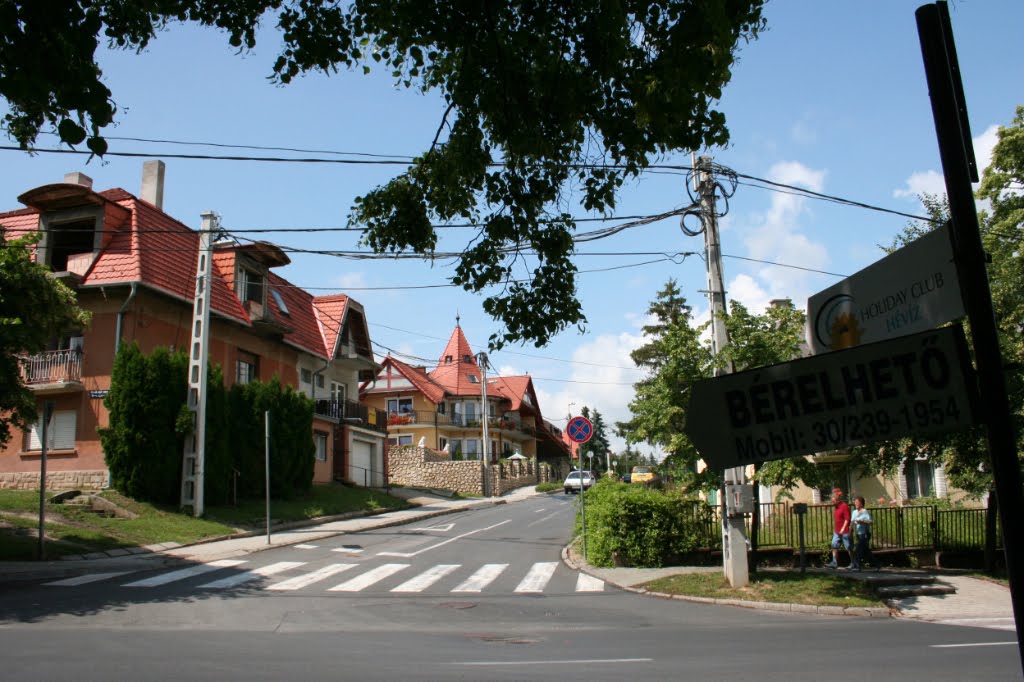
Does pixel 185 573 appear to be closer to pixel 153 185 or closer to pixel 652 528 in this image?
pixel 652 528

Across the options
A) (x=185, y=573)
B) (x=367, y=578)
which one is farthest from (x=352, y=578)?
(x=185, y=573)

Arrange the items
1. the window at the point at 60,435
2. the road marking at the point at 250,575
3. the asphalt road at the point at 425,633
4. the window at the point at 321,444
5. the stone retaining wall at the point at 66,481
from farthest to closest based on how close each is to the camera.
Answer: the window at the point at 321,444, the window at the point at 60,435, the stone retaining wall at the point at 66,481, the road marking at the point at 250,575, the asphalt road at the point at 425,633

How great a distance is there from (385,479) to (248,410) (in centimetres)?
1582

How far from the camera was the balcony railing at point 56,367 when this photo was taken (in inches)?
1000

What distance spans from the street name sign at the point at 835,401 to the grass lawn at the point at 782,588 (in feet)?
36.0

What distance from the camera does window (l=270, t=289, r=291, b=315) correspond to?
111ft

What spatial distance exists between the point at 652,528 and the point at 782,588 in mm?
3587

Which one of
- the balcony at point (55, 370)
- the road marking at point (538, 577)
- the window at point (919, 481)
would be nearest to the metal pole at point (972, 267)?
the road marking at point (538, 577)

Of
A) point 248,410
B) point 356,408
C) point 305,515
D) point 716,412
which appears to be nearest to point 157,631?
point 716,412

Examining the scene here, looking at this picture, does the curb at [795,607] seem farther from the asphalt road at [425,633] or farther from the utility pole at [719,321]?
the utility pole at [719,321]

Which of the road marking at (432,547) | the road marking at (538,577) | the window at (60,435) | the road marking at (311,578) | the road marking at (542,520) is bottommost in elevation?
the road marking at (538,577)

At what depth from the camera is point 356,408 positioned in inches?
1559

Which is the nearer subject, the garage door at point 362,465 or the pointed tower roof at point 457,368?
the garage door at point 362,465

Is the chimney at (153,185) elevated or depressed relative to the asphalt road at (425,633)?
elevated
